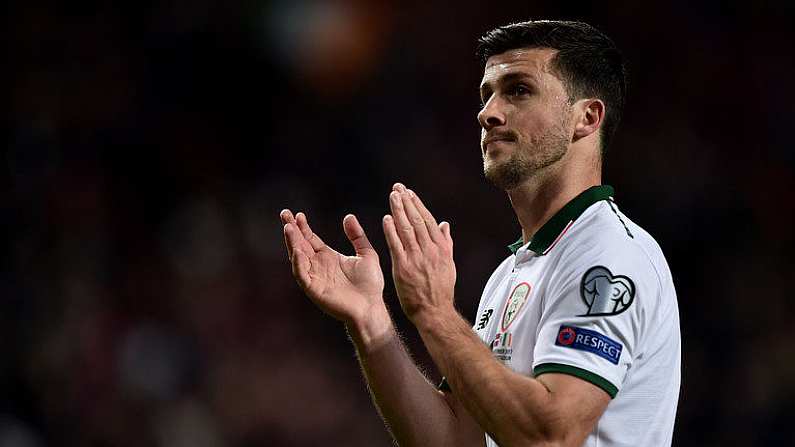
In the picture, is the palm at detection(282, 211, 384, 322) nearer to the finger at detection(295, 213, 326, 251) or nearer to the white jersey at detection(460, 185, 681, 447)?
the finger at detection(295, 213, 326, 251)

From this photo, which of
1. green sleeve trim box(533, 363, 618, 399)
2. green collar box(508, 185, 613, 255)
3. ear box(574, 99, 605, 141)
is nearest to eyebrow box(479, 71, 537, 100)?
ear box(574, 99, 605, 141)

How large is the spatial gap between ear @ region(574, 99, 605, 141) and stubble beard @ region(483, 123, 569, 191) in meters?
0.08

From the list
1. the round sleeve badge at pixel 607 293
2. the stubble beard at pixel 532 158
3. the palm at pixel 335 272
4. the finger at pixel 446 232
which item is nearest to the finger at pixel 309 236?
the palm at pixel 335 272

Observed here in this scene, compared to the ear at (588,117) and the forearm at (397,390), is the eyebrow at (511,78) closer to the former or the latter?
the ear at (588,117)

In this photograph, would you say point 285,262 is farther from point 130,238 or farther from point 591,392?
point 591,392

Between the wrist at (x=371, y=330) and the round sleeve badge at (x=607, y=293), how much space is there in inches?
31.2

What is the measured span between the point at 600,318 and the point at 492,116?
0.85 metres

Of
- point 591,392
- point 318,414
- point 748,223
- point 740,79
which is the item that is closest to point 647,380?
point 591,392

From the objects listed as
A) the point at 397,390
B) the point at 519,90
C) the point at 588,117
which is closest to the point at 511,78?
the point at 519,90

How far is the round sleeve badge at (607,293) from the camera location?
8.55 feet

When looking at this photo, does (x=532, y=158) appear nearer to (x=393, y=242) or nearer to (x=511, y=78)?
(x=511, y=78)

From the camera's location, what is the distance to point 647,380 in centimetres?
272

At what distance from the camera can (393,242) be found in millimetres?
2744

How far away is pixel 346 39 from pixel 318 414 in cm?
346
